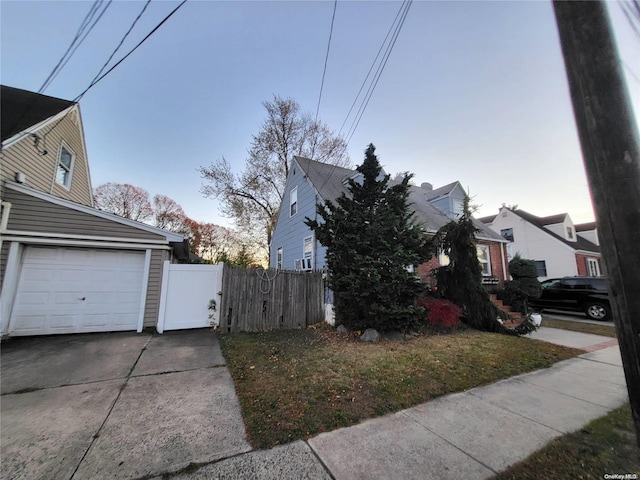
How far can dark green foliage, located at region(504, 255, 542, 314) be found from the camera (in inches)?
382

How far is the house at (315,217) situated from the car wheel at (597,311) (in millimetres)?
3231

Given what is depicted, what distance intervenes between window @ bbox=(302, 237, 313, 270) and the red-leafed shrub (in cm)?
460

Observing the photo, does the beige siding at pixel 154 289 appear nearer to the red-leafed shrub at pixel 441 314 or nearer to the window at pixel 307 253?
the window at pixel 307 253

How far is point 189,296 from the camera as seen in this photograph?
7.53 metres

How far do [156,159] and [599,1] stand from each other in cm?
1533

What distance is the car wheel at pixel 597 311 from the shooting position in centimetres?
1032

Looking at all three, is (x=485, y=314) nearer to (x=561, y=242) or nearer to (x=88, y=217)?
(x=88, y=217)

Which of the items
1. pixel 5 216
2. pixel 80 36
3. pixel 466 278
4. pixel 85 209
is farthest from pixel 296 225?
pixel 5 216

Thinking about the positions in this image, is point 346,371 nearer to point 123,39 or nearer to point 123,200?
point 123,39

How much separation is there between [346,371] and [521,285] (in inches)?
443

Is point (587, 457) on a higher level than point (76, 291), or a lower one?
lower

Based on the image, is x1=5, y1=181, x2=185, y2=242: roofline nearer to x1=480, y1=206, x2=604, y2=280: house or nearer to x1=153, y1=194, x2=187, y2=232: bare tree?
x1=480, y1=206, x2=604, y2=280: house

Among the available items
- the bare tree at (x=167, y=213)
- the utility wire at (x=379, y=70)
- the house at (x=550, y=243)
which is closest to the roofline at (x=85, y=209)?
the utility wire at (x=379, y=70)

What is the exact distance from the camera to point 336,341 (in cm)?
636
